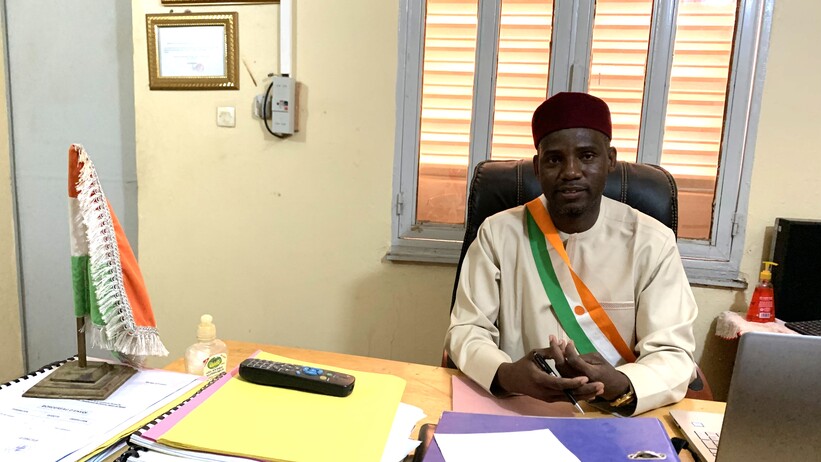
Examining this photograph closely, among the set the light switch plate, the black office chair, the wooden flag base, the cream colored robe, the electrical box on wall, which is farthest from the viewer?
the light switch plate

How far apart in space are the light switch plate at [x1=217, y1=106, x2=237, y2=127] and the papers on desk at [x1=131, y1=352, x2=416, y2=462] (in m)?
1.53

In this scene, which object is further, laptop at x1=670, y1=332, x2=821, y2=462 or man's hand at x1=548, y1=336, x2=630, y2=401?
man's hand at x1=548, y1=336, x2=630, y2=401

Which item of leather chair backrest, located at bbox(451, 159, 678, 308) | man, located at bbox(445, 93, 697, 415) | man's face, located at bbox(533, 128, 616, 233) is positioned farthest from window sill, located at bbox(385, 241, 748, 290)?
man's face, located at bbox(533, 128, 616, 233)

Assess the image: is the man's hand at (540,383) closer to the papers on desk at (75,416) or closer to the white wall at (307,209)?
the papers on desk at (75,416)

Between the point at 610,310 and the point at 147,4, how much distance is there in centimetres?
213

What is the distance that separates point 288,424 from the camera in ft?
2.32

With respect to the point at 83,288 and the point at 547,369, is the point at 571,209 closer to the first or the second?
the point at 547,369

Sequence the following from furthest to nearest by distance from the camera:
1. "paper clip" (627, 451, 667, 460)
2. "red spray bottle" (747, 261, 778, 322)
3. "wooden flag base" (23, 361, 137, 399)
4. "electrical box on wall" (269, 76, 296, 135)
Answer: "electrical box on wall" (269, 76, 296, 135), "red spray bottle" (747, 261, 778, 322), "wooden flag base" (23, 361, 137, 399), "paper clip" (627, 451, 667, 460)

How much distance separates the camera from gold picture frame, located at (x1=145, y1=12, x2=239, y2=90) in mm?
2064

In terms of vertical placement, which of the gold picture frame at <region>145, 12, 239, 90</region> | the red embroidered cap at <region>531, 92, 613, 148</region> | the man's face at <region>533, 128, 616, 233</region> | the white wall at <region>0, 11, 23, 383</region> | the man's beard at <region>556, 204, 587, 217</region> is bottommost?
the white wall at <region>0, 11, 23, 383</region>

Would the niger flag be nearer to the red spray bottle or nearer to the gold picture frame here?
the gold picture frame

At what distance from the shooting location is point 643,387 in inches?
35.8

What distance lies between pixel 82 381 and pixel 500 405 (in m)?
0.69

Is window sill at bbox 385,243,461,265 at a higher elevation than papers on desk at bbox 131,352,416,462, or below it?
below
